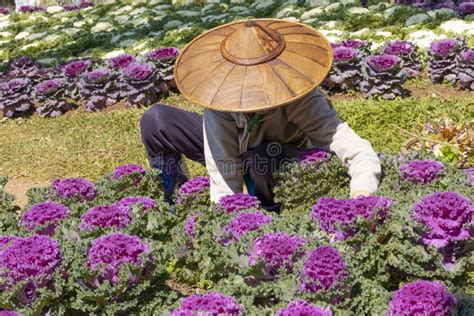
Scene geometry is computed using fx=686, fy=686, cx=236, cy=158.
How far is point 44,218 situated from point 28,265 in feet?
A: 1.95

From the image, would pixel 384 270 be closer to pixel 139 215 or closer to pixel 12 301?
pixel 139 215

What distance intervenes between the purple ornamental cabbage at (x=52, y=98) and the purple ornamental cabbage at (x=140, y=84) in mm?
691

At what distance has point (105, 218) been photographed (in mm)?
2998

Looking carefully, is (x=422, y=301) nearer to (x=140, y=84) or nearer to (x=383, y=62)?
(x=383, y=62)

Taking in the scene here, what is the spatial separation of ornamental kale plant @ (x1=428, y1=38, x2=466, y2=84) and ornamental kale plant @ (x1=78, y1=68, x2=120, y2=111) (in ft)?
10.3

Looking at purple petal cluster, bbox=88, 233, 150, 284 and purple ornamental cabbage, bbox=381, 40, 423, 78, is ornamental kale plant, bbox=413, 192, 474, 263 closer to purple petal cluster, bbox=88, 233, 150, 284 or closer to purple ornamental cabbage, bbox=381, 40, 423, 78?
purple petal cluster, bbox=88, 233, 150, 284

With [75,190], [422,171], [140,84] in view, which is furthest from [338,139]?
[140,84]

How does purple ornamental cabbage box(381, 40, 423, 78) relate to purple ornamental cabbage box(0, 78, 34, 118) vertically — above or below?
above

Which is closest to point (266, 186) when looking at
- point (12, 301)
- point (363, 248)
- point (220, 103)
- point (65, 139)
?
point (220, 103)

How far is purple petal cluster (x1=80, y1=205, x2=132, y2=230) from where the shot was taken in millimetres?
2977

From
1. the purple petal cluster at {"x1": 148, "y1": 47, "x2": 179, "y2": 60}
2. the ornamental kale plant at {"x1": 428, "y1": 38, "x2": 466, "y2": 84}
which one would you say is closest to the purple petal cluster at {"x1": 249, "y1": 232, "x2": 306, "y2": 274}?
the ornamental kale plant at {"x1": 428, "y1": 38, "x2": 466, "y2": 84}

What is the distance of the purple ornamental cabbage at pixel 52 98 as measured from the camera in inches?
280

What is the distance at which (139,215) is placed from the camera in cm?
315

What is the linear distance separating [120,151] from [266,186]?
2327 mm
